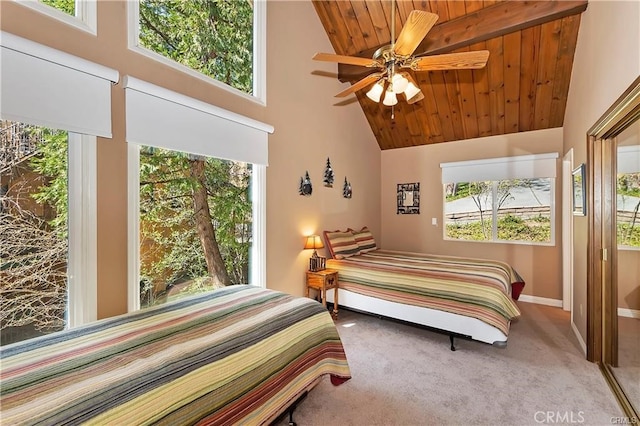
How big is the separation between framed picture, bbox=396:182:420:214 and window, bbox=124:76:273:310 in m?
3.12

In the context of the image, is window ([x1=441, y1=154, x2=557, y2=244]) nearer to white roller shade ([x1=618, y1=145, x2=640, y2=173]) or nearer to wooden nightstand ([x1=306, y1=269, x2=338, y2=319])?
white roller shade ([x1=618, y1=145, x2=640, y2=173])

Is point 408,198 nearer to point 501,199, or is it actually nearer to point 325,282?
point 501,199

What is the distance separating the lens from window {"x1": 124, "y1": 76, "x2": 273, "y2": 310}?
2180 millimetres

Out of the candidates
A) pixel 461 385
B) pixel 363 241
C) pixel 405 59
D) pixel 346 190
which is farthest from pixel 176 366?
pixel 346 190

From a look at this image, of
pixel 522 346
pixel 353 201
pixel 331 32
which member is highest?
pixel 331 32

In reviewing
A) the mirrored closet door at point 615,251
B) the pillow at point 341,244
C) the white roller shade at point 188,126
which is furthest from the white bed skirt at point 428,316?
the white roller shade at point 188,126

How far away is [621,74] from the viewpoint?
192 cm

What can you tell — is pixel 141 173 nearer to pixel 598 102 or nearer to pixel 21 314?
pixel 21 314

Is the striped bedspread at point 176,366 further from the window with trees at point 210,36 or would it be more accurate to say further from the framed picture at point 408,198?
the framed picture at point 408,198

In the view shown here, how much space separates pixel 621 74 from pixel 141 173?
3504mm

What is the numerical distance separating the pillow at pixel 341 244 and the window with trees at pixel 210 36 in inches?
80.1

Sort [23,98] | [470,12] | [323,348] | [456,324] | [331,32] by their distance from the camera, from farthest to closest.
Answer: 1. [331,32]
2. [470,12]
3. [456,324]
4. [323,348]
5. [23,98]

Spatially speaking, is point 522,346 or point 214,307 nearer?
point 214,307

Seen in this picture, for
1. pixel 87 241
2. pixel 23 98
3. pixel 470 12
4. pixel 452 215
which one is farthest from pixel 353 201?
pixel 23 98
